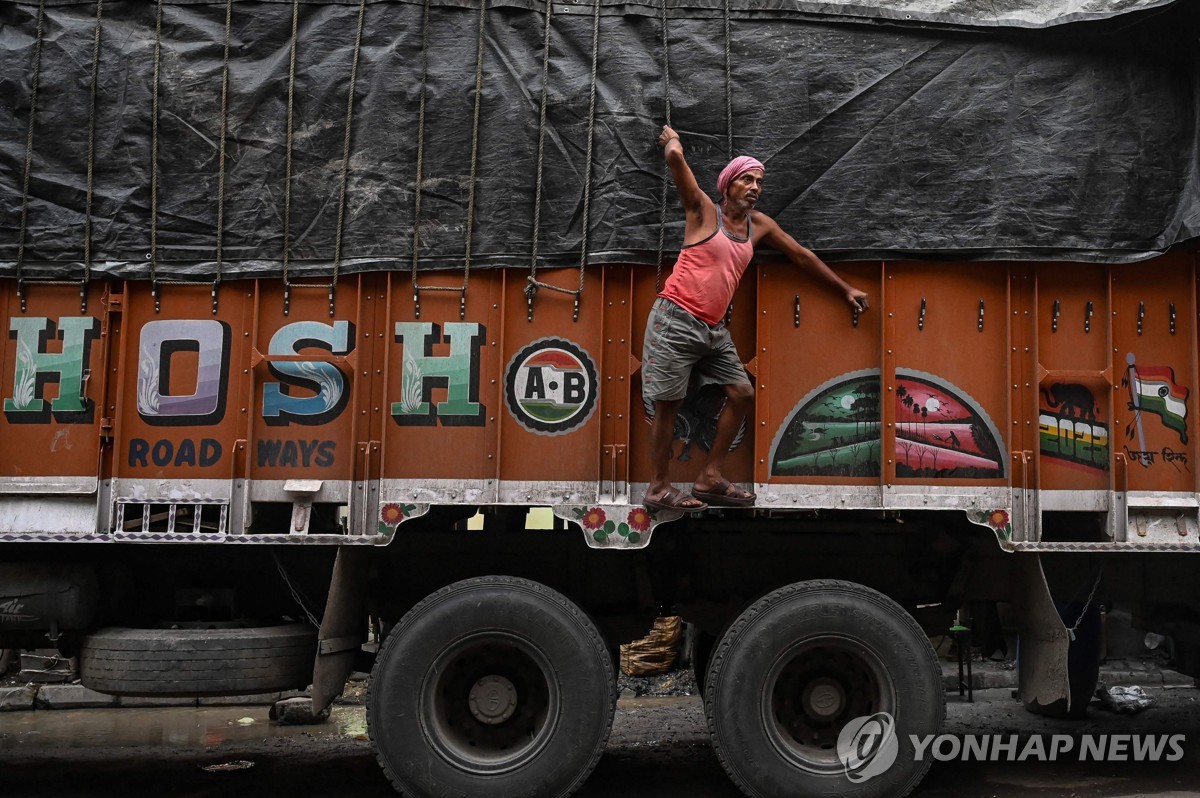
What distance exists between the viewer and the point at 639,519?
17.3 feet

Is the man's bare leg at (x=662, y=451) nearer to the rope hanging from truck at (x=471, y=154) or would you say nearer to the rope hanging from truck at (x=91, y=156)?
the rope hanging from truck at (x=471, y=154)

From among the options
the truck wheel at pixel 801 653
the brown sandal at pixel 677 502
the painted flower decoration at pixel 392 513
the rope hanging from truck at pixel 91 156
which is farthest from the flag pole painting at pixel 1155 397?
the rope hanging from truck at pixel 91 156

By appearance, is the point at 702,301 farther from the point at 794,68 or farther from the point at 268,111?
the point at 268,111

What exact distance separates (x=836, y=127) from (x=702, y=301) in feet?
4.16

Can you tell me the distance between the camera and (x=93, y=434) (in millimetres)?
5348

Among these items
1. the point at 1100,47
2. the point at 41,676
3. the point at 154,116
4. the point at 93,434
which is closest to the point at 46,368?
the point at 93,434

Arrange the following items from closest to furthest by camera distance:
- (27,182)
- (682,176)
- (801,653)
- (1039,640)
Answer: (682,176)
(801,653)
(27,182)
(1039,640)

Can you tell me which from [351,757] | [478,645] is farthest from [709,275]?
Result: [351,757]

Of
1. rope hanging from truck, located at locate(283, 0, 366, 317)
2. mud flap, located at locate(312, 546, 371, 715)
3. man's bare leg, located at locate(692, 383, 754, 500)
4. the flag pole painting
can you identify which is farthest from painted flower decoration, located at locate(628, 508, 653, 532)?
the flag pole painting

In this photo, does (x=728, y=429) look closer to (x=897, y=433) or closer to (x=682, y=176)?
(x=897, y=433)

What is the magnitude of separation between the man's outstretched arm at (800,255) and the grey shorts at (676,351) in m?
0.53

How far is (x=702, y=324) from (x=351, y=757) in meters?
3.80

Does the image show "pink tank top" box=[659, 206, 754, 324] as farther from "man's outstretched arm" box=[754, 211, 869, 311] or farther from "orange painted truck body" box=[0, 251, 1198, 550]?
"orange painted truck body" box=[0, 251, 1198, 550]

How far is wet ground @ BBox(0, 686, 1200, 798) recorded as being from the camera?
5938 mm
